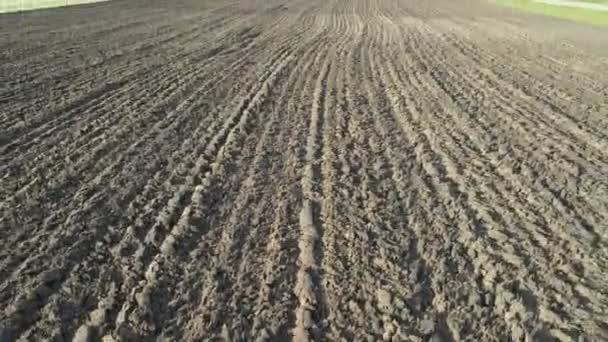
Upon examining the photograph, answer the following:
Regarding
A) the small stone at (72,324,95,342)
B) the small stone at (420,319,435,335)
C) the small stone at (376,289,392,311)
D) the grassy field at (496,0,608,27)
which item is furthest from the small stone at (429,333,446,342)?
the grassy field at (496,0,608,27)

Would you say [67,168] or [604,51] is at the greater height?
[67,168]

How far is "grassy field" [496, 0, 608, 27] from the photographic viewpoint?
29047 millimetres

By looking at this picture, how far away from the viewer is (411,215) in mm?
6270

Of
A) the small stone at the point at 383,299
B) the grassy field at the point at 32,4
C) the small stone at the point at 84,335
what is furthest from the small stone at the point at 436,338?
the grassy field at the point at 32,4

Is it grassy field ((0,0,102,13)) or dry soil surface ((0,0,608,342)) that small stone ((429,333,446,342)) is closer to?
dry soil surface ((0,0,608,342))

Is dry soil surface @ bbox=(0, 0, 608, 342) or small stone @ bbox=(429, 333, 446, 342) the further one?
dry soil surface @ bbox=(0, 0, 608, 342)

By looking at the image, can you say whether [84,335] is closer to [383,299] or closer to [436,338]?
[383,299]

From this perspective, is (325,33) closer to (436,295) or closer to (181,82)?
(181,82)

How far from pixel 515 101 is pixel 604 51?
9130mm

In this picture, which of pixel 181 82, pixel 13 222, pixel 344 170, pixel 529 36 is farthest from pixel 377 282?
pixel 529 36

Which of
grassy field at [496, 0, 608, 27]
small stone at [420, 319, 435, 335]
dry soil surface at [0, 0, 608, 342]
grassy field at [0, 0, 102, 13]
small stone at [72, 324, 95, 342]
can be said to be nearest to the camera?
small stone at [72, 324, 95, 342]

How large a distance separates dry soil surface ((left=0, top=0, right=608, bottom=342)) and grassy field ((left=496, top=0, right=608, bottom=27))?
1728 cm

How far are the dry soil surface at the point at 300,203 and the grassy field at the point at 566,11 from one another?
56.7ft

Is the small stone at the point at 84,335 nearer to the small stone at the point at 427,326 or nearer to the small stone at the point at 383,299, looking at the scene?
the small stone at the point at 383,299
